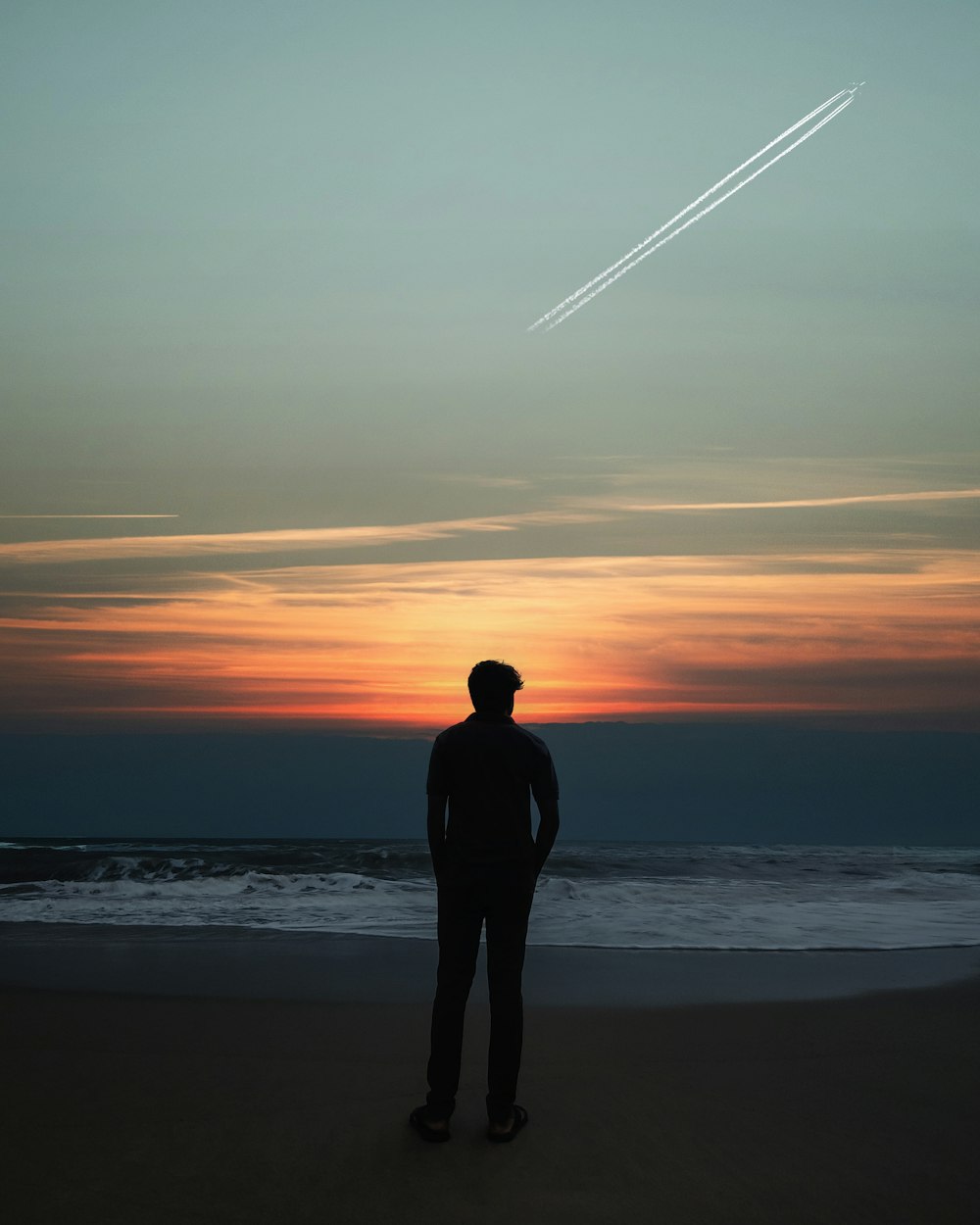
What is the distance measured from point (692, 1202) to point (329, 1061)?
7.31 ft

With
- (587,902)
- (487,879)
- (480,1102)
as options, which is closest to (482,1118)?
(480,1102)

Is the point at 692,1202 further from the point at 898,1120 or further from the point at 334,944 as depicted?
the point at 334,944

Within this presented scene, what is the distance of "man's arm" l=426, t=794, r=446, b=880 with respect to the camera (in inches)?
164

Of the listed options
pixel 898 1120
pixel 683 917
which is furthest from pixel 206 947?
pixel 898 1120

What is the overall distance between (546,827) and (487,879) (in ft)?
1.06

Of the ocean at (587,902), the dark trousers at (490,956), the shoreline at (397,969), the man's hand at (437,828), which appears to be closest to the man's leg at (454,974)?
the dark trousers at (490,956)

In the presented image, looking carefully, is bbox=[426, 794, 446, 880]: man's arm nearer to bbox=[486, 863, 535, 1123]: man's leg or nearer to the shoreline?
bbox=[486, 863, 535, 1123]: man's leg

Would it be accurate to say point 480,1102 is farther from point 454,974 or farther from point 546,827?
point 546,827

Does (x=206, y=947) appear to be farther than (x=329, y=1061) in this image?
Yes

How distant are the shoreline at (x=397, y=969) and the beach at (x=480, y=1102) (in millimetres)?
55

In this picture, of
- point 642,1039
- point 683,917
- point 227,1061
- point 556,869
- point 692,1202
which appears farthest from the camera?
point 556,869

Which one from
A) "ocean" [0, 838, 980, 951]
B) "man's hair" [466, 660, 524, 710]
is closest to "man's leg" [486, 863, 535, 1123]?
"man's hair" [466, 660, 524, 710]

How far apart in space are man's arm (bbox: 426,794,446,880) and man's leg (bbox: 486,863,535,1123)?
9.8 inches

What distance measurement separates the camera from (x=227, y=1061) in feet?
16.6
